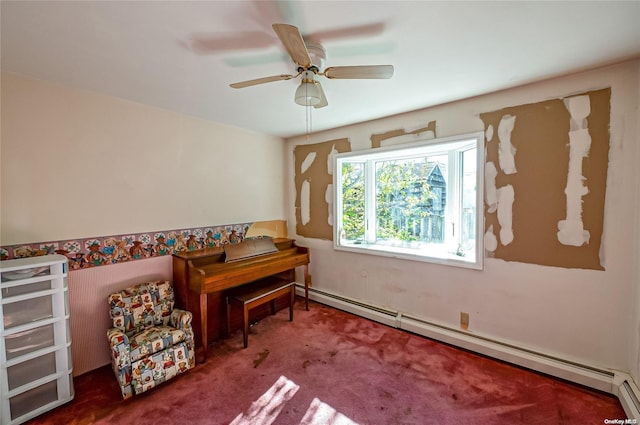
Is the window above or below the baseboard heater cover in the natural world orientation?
above

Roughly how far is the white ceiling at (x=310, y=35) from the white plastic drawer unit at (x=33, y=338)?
136cm

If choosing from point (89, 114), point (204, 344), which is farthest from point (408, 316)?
point (89, 114)

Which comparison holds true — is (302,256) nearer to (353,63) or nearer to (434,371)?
(434,371)

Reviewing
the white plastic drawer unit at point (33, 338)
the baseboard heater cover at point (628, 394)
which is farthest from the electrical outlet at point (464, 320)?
the white plastic drawer unit at point (33, 338)

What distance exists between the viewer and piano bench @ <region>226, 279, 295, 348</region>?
2.44m

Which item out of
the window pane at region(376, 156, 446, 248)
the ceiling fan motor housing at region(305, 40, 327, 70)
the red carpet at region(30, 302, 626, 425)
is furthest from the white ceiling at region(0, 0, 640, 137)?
the red carpet at region(30, 302, 626, 425)

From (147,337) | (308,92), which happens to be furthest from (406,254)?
(147,337)

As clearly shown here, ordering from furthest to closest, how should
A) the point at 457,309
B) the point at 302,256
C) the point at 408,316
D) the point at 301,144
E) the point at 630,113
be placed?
the point at 301,144
the point at 302,256
the point at 408,316
the point at 457,309
the point at 630,113

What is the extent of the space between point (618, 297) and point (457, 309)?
3.50 feet

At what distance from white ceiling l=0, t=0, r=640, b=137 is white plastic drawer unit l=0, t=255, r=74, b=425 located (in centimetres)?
136

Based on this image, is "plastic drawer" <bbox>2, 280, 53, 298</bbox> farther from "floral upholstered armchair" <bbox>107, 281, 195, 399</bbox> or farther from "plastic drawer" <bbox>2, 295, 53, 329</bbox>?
"floral upholstered armchair" <bbox>107, 281, 195, 399</bbox>

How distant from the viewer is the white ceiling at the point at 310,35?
1.21 metres

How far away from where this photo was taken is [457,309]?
7.93 feet

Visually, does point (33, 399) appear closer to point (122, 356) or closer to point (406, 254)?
point (122, 356)
